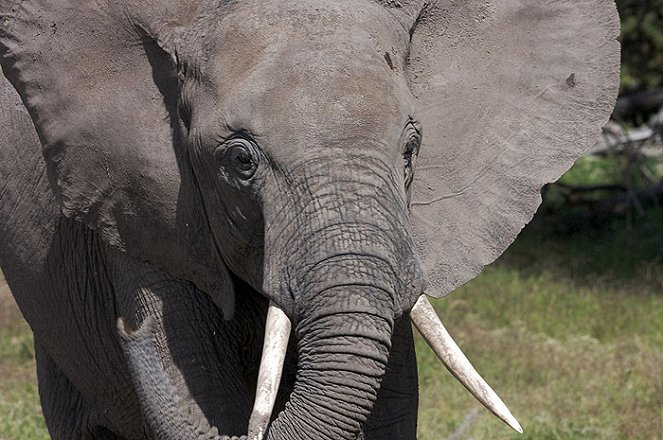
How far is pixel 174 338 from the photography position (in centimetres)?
352

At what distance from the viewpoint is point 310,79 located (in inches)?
122

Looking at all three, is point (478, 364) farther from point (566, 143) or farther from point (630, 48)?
point (630, 48)

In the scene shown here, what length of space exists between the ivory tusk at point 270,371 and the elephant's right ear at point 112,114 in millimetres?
361

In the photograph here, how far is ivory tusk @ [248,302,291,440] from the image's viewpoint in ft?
9.86

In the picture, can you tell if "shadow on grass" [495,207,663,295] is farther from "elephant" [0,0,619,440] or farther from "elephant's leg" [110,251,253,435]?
"elephant's leg" [110,251,253,435]

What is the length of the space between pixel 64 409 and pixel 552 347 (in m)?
2.71

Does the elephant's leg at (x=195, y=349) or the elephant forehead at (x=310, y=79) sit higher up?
the elephant forehead at (x=310, y=79)

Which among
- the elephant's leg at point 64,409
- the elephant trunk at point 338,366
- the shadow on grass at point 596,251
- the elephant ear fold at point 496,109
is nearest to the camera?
the elephant trunk at point 338,366

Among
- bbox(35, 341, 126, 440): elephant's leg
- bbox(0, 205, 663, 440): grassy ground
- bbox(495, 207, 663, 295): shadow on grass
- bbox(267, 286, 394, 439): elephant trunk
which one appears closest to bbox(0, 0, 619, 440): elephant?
bbox(267, 286, 394, 439): elephant trunk

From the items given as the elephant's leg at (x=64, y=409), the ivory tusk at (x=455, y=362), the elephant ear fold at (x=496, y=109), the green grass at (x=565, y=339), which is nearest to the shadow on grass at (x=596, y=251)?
the green grass at (x=565, y=339)

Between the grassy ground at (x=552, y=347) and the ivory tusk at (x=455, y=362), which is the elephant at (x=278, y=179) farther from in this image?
the grassy ground at (x=552, y=347)

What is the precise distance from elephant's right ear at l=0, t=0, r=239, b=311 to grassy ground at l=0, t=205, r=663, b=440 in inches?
85.7

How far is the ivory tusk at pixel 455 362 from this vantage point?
320 centimetres

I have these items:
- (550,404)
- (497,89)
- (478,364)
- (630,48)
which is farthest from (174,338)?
(630,48)
